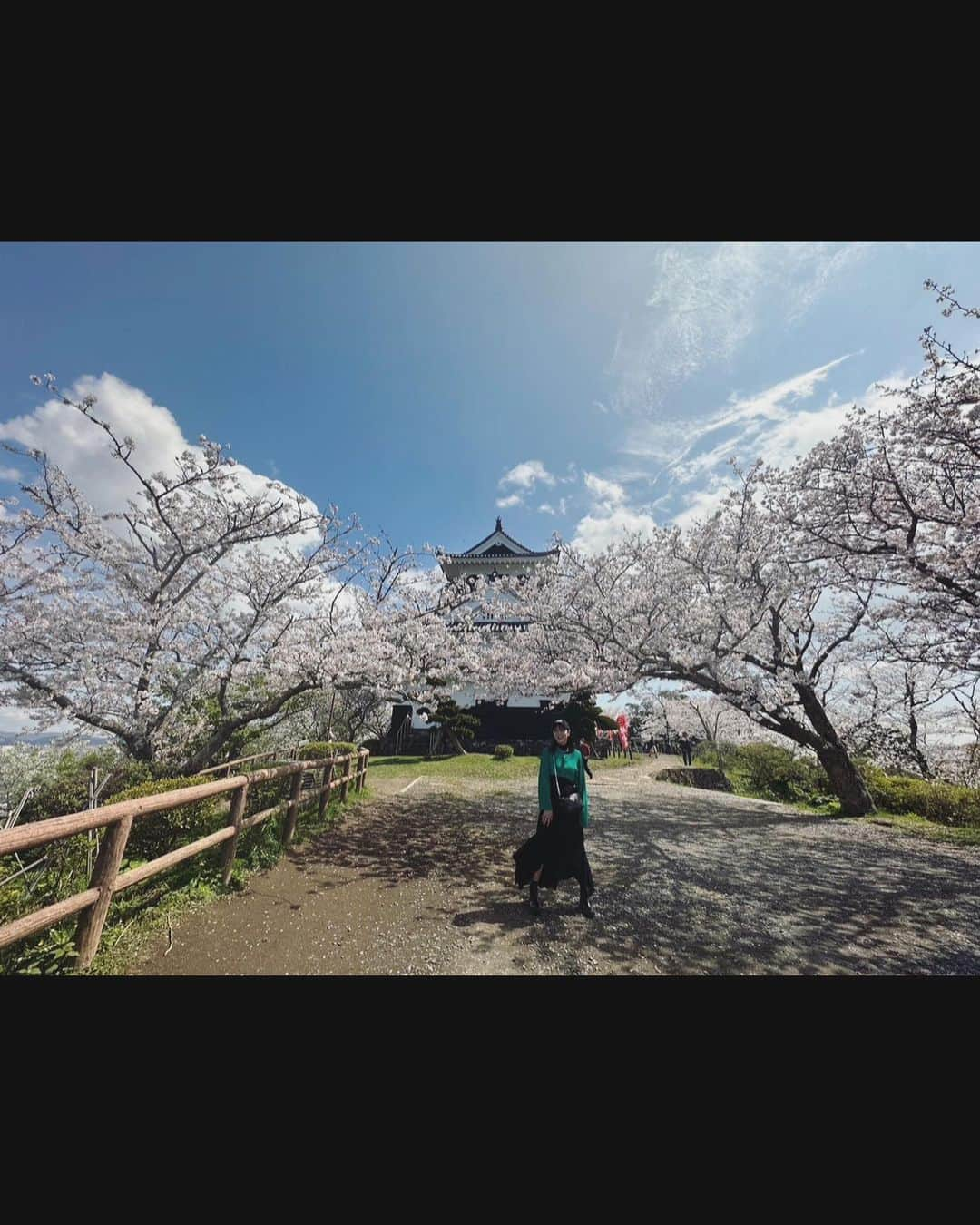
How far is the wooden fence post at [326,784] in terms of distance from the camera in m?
6.71

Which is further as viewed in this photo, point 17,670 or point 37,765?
point 37,765

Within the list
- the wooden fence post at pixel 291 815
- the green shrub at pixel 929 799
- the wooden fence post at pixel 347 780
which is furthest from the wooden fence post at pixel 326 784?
the green shrub at pixel 929 799

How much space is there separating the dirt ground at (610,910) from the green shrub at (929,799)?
2197 millimetres

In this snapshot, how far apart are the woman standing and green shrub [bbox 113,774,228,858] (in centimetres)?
336

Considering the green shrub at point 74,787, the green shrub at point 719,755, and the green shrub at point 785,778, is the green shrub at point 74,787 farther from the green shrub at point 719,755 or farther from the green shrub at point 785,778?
the green shrub at point 719,755

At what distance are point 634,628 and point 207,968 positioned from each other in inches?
303

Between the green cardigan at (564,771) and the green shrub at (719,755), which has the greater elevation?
the green cardigan at (564,771)

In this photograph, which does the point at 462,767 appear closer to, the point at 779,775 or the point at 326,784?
the point at 326,784

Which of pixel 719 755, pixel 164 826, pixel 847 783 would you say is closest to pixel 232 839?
pixel 164 826

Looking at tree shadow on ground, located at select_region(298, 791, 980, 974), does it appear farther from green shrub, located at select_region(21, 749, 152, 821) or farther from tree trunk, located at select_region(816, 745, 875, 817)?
green shrub, located at select_region(21, 749, 152, 821)

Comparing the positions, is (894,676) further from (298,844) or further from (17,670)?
(17,670)

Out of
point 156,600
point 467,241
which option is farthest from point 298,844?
point 467,241

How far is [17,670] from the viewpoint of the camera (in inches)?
250
